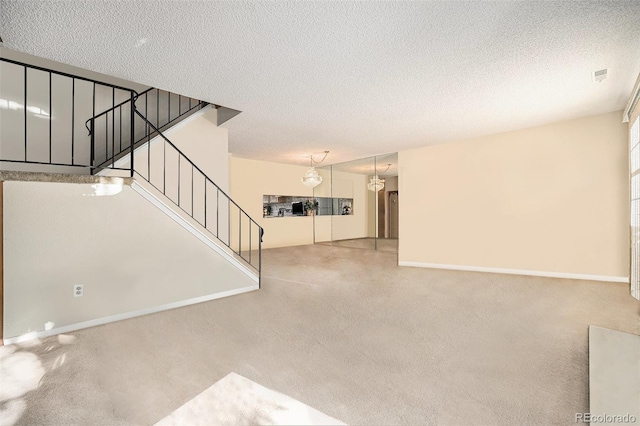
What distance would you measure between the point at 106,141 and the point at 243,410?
4928 millimetres

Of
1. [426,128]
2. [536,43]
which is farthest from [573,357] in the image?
[426,128]

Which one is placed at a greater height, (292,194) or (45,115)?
(45,115)

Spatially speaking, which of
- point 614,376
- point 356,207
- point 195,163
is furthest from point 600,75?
point 356,207

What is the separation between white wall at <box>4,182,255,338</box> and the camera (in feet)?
9.09

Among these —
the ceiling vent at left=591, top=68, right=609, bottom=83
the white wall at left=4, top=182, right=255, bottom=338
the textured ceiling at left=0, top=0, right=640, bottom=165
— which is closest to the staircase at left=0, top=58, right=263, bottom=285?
the white wall at left=4, top=182, right=255, bottom=338

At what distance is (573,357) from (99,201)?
4.83 meters

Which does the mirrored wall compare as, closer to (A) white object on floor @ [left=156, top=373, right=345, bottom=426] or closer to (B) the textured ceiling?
(B) the textured ceiling

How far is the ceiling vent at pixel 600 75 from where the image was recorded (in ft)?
10.4

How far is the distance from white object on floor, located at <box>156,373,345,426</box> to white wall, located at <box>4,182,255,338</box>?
2078 millimetres

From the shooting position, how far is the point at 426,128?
5191 mm

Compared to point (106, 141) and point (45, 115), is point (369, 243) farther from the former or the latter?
point (45, 115)

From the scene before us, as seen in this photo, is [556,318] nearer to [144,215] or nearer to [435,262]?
[435,262]

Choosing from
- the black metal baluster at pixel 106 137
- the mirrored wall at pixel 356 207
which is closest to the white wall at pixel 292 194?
the mirrored wall at pixel 356 207

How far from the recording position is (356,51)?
2.75 m
